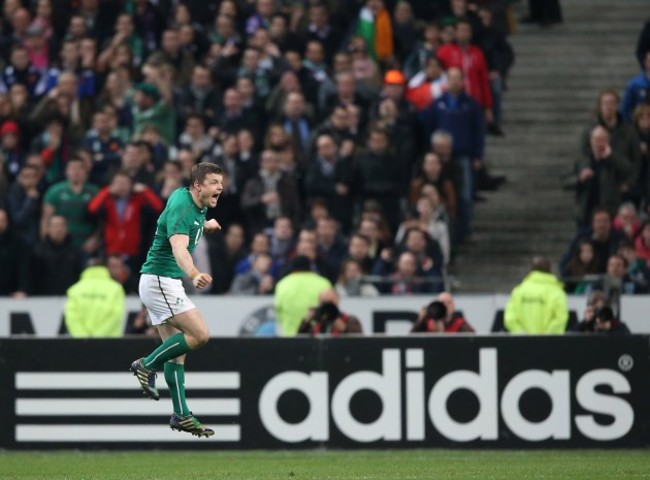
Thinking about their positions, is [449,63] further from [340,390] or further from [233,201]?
[340,390]

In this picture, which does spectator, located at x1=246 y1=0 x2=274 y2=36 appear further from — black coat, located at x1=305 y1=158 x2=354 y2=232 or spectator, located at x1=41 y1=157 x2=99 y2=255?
spectator, located at x1=41 y1=157 x2=99 y2=255

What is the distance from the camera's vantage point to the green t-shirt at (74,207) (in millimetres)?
22484

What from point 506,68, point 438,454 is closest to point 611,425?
point 438,454

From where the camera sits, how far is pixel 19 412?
61.0 feet

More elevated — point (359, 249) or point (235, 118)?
point (235, 118)

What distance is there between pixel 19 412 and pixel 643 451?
627cm

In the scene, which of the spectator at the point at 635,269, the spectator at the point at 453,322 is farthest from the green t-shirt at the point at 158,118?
the spectator at the point at 635,269

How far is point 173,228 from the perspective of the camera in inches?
570

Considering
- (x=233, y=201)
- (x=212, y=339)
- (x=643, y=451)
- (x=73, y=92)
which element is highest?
(x=73, y=92)

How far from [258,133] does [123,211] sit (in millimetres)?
2406

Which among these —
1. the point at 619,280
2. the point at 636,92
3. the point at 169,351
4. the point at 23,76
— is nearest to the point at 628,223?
the point at 619,280

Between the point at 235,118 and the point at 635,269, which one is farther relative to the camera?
the point at 235,118

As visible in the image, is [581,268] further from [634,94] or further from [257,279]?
[257,279]

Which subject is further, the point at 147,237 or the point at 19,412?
the point at 147,237
